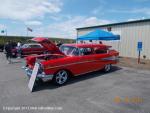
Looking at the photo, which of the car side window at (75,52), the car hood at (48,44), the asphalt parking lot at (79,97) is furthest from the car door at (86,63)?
the car hood at (48,44)

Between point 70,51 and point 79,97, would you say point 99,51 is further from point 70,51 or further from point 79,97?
point 79,97

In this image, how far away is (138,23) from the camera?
569 inches

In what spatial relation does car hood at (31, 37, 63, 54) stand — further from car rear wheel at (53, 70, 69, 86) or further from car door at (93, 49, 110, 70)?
car door at (93, 49, 110, 70)

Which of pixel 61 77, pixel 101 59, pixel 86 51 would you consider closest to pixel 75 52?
pixel 86 51

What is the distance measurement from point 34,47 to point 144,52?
11.3 metres

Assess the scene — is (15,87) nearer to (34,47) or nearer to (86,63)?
(86,63)

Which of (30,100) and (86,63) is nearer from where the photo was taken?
(30,100)

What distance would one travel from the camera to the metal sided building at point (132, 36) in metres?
13.8

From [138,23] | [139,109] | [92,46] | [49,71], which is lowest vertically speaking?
[139,109]

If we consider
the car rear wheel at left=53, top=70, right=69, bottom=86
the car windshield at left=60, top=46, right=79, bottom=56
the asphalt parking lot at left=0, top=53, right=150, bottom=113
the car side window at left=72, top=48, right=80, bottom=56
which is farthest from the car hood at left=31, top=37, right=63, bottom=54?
the asphalt parking lot at left=0, top=53, right=150, bottom=113

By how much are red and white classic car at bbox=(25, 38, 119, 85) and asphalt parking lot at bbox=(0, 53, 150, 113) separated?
1.52ft

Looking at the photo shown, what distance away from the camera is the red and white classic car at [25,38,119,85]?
5.79 m

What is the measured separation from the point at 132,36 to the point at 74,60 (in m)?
10.4

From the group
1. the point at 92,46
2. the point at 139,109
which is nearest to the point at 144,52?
the point at 92,46
